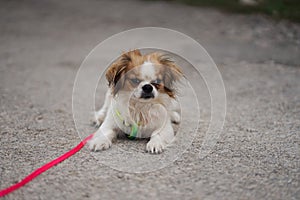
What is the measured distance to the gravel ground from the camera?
259 centimetres

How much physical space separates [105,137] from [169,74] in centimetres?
88

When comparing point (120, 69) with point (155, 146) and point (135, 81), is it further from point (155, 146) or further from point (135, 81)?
point (155, 146)

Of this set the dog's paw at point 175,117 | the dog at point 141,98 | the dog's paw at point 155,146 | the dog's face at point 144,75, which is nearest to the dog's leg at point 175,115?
the dog's paw at point 175,117

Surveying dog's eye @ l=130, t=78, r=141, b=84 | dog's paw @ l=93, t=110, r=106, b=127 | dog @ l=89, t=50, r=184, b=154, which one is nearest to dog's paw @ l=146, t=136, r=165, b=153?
dog @ l=89, t=50, r=184, b=154

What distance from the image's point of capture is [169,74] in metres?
3.27

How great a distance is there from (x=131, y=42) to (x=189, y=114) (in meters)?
4.17

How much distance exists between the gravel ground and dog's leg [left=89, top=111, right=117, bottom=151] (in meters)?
0.11

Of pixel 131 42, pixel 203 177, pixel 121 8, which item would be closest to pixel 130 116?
pixel 203 177

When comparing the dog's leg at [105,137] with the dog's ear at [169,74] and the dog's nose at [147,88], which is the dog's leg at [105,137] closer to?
the dog's nose at [147,88]

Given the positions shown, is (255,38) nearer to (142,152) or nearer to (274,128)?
(274,128)

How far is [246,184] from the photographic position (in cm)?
261

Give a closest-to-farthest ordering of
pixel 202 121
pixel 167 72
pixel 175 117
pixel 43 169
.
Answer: pixel 43 169 < pixel 167 72 < pixel 175 117 < pixel 202 121

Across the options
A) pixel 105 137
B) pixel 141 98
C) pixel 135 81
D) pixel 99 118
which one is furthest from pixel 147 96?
pixel 99 118

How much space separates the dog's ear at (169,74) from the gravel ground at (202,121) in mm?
622
